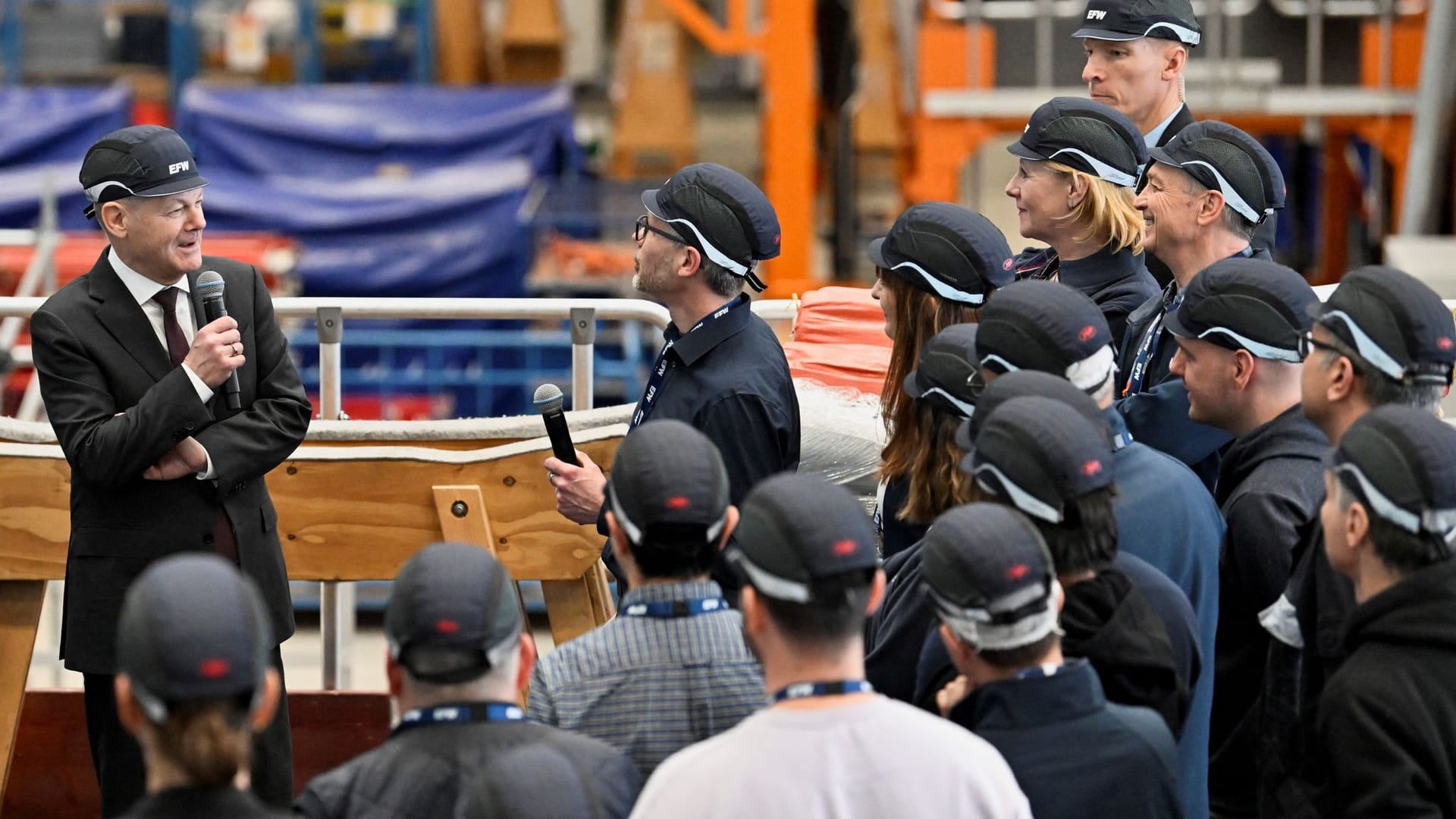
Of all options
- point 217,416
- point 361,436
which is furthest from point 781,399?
point 361,436

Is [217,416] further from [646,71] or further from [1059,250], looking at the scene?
[646,71]

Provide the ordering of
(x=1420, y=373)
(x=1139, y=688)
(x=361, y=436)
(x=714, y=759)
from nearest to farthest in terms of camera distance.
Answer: (x=714, y=759), (x=1139, y=688), (x=1420, y=373), (x=361, y=436)

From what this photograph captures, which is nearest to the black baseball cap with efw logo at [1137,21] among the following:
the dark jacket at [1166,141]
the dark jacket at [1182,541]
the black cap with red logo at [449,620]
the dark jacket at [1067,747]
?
the dark jacket at [1166,141]

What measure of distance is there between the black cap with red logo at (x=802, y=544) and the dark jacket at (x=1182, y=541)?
794 millimetres

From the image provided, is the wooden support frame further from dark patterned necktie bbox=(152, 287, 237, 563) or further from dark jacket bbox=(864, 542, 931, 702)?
dark jacket bbox=(864, 542, 931, 702)

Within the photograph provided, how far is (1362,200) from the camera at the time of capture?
11344 millimetres

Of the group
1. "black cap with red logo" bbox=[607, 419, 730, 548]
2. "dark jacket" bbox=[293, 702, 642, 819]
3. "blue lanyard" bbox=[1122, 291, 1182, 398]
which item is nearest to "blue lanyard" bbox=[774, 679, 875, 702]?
"dark jacket" bbox=[293, 702, 642, 819]

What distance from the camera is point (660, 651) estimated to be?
2.58 meters

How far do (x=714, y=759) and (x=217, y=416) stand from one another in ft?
6.06

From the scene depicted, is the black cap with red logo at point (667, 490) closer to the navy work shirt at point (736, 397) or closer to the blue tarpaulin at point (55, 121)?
the navy work shirt at point (736, 397)

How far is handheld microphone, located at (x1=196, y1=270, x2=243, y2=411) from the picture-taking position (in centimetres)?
355

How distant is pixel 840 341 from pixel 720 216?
1042 mm

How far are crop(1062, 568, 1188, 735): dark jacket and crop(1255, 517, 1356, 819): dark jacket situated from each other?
0.76 ft

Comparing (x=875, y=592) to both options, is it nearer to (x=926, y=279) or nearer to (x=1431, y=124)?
(x=926, y=279)
